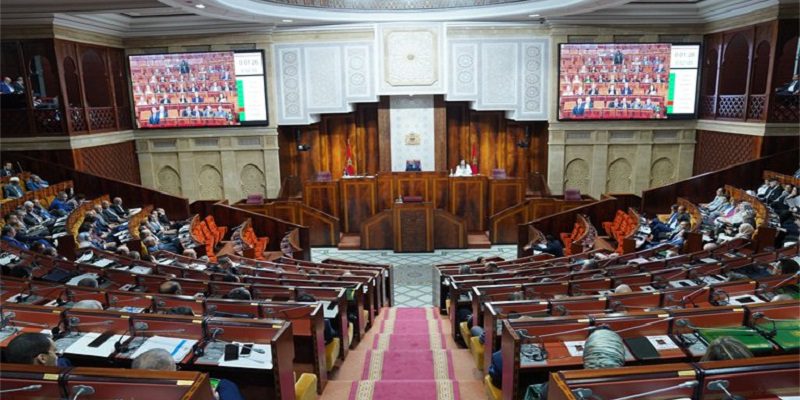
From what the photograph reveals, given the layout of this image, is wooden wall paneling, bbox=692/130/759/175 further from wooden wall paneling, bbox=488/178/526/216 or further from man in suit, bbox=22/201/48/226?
man in suit, bbox=22/201/48/226

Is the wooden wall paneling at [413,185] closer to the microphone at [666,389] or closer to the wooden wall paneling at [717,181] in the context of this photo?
the wooden wall paneling at [717,181]

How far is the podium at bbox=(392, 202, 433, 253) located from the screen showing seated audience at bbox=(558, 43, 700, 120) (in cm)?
439

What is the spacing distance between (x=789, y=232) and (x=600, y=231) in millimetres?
3993

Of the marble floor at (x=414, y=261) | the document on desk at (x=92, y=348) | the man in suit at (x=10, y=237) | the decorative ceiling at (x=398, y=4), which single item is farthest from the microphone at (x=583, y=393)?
the decorative ceiling at (x=398, y=4)

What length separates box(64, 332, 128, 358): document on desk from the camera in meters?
3.43

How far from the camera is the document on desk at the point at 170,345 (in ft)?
11.1

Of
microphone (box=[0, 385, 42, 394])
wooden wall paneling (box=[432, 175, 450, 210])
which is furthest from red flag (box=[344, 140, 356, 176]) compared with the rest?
microphone (box=[0, 385, 42, 394])

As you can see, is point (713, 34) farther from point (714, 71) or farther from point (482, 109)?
point (482, 109)

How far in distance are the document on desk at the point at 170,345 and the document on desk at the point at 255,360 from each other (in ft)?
0.88

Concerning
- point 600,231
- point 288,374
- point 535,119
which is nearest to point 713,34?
point 535,119

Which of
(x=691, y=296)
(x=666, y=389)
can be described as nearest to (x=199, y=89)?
(x=691, y=296)

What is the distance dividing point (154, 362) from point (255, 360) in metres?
0.75

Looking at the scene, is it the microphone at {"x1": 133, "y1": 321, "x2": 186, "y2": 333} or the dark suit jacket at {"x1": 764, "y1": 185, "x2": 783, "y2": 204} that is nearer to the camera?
the microphone at {"x1": 133, "y1": 321, "x2": 186, "y2": 333}

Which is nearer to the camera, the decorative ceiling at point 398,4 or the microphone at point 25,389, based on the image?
the microphone at point 25,389
